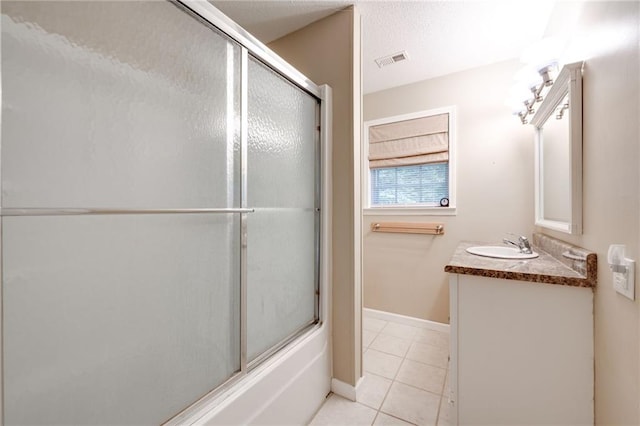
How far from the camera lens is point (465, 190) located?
234 cm

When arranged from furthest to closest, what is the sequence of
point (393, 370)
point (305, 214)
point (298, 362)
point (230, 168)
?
point (393, 370)
point (305, 214)
point (298, 362)
point (230, 168)

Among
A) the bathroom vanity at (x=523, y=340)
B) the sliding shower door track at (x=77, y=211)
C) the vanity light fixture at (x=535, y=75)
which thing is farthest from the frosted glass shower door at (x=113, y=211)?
the vanity light fixture at (x=535, y=75)

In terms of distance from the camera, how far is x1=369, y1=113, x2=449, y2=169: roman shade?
243cm

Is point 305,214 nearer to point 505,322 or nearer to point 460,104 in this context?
point 505,322

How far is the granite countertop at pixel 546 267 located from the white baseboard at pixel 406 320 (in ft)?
3.94

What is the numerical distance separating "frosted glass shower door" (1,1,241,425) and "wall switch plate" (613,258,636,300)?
1363mm

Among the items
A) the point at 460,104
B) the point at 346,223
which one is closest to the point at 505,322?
the point at 346,223

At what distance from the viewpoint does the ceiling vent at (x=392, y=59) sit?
82.9 inches

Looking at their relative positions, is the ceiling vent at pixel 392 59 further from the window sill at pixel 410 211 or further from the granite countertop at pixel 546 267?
the granite countertop at pixel 546 267

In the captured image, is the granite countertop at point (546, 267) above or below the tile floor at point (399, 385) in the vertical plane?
above

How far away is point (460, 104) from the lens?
92.9 inches

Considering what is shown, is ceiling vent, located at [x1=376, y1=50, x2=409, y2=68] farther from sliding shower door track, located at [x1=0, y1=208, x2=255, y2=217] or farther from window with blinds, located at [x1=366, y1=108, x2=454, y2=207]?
sliding shower door track, located at [x1=0, y1=208, x2=255, y2=217]

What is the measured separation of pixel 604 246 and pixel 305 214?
131 cm

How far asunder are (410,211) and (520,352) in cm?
154
